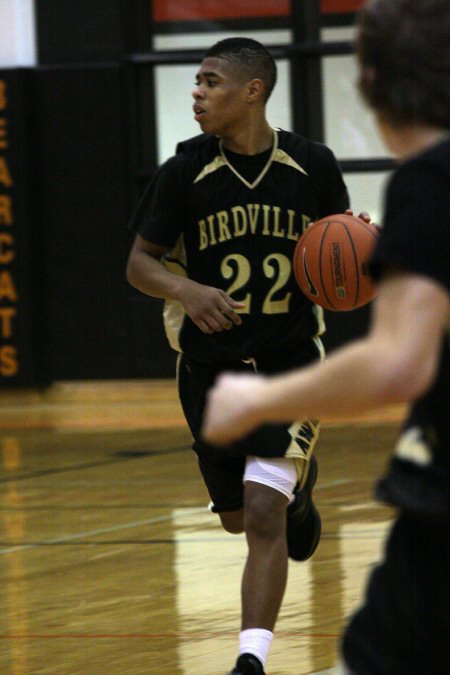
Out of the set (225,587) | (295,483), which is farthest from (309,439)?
(225,587)

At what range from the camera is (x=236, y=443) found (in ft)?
13.1

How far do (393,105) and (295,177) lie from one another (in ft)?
7.58

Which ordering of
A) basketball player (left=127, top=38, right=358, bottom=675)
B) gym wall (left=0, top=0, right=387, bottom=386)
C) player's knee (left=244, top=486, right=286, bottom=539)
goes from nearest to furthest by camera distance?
player's knee (left=244, top=486, right=286, bottom=539) < basketball player (left=127, top=38, right=358, bottom=675) < gym wall (left=0, top=0, right=387, bottom=386)

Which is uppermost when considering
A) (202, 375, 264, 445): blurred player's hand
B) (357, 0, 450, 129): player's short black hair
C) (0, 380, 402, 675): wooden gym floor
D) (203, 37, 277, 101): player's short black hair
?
(357, 0, 450, 129): player's short black hair

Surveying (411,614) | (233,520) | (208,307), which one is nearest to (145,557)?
(233,520)

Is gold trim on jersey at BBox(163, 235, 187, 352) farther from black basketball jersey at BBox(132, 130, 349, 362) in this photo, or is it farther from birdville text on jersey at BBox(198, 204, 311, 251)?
birdville text on jersey at BBox(198, 204, 311, 251)

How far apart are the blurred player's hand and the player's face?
2.40m

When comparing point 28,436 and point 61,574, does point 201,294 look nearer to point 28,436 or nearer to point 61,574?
point 61,574

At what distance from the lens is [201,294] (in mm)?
4031

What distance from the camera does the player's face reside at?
4.21 m

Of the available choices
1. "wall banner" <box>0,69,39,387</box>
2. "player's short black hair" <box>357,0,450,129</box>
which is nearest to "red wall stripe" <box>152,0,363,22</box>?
"wall banner" <box>0,69,39,387</box>

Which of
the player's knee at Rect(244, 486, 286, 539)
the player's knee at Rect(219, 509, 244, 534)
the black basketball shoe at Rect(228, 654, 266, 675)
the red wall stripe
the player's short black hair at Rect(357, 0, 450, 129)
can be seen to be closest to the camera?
the player's short black hair at Rect(357, 0, 450, 129)

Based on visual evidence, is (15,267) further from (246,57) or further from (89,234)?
(246,57)

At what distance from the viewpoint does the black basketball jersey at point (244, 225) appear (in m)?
4.18
